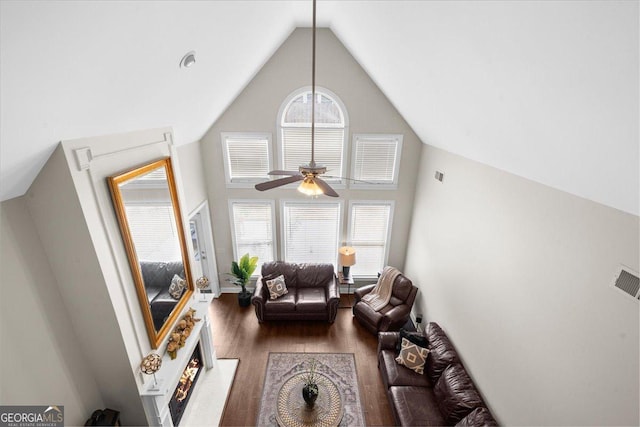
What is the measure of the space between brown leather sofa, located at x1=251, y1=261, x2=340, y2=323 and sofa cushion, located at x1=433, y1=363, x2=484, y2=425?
229 cm

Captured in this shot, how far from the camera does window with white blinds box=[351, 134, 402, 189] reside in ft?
18.1

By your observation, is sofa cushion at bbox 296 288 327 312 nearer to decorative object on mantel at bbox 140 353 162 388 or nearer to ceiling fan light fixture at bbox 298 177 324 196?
decorative object on mantel at bbox 140 353 162 388

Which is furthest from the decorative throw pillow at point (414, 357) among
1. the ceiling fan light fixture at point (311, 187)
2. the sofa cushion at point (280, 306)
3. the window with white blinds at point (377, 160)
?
the window with white blinds at point (377, 160)

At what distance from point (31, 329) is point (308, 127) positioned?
453 cm

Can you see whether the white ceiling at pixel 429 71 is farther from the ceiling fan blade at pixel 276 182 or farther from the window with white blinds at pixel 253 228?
the window with white blinds at pixel 253 228

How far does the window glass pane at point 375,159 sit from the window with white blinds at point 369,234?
0.56 meters

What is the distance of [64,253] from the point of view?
2.28 metres

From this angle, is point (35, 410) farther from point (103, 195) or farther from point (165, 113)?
point (165, 113)

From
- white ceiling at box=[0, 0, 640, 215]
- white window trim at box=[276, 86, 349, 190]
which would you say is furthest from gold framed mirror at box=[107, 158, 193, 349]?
white window trim at box=[276, 86, 349, 190]

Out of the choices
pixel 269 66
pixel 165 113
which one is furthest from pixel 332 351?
pixel 269 66

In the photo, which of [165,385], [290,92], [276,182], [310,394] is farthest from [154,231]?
[290,92]

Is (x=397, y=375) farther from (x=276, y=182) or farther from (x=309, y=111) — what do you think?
(x=309, y=111)

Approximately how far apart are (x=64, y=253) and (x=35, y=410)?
1242 mm

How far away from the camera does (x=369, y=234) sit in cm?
627
